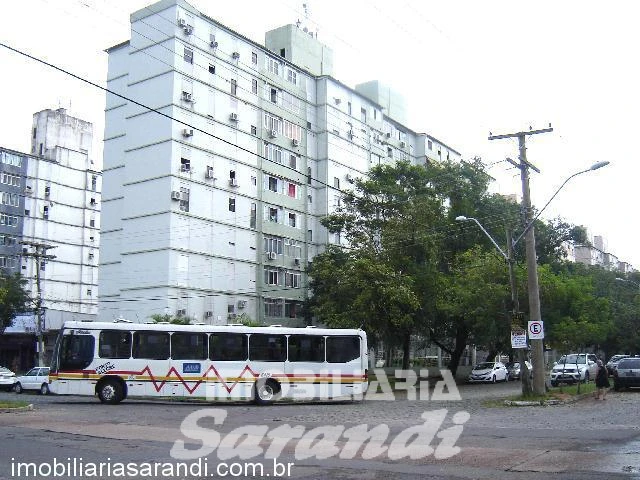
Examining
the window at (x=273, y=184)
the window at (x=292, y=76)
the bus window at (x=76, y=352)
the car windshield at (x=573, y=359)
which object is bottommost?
the car windshield at (x=573, y=359)

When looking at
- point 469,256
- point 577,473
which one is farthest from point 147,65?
point 577,473

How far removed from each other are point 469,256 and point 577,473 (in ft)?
97.2

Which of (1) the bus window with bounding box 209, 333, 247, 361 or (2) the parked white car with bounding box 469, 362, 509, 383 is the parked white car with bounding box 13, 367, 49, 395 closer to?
(1) the bus window with bounding box 209, 333, 247, 361

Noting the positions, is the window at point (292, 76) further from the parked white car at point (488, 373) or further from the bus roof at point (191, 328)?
the bus roof at point (191, 328)

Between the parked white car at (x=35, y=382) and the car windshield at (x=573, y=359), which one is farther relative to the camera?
the car windshield at (x=573, y=359)

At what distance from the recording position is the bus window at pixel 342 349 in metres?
28.6

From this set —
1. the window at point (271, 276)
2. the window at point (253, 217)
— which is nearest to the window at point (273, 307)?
the window at point (271, 276)

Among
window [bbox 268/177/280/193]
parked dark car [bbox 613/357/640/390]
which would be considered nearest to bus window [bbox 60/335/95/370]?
parked dark car [bbox 613/357/640/390]

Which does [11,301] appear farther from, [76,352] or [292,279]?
[76,352]

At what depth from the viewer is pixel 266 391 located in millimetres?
27750

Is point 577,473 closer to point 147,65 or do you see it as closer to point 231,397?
point 231,397

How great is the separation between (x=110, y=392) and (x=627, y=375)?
23.3 metres

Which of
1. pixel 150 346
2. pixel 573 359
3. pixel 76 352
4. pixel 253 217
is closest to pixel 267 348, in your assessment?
pixel 150 346

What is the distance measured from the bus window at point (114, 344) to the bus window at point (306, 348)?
6.50 m
